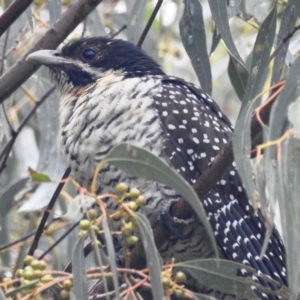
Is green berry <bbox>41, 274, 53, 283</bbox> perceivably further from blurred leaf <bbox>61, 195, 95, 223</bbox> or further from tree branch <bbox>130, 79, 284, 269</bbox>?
tree branch <bbox>130, 79, 284, 269</bbox>

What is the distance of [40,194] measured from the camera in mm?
3887

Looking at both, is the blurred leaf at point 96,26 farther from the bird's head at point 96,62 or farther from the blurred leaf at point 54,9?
the blurred leaf at point 54,9

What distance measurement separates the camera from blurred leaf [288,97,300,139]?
2.15 m

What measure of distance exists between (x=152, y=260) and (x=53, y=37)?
1316 mm

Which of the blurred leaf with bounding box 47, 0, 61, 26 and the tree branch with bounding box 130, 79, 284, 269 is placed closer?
the tree branch with bounding box 130, 79, 284, 269

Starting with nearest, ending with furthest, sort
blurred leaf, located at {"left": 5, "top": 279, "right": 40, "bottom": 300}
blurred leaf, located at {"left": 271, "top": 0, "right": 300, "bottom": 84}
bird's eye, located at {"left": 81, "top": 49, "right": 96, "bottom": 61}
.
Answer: blurred leaf, located at {"left": 5, "top": 279, "right": 40, "bottom": 300}
blurred leaf, located at {"left": 271, "top": 0, "right": 300, "bottom": 84}
bird's eye, located at {"left": 81, "top": 49, "right": 96, "bottom": 61}

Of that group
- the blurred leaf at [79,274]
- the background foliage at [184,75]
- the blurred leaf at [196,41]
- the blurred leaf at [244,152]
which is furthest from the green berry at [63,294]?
the blurred leaf at [196,41]

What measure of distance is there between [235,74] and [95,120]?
2.02 ft

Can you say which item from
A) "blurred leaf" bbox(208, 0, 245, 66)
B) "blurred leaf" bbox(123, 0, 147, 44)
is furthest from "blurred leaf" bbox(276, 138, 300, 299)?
"blurred leaf" bbox(123, 0, 147, 44)

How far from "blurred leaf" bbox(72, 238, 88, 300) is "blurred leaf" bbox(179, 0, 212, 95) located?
1125 millimetres

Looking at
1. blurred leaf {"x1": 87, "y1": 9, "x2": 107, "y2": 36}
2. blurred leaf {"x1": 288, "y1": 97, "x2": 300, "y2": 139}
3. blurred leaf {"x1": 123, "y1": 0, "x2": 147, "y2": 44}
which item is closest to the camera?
blurred leaf {"x1": 288, "y1": 97, "x2": 300, "y2": 139}

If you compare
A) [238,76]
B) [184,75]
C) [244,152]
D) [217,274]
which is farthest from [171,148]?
[184,75]

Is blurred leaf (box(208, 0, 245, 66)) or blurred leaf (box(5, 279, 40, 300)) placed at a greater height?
blurred leaf (box(208, 0, 245, 66))

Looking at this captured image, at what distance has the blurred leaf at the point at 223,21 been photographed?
3072 millimetres
